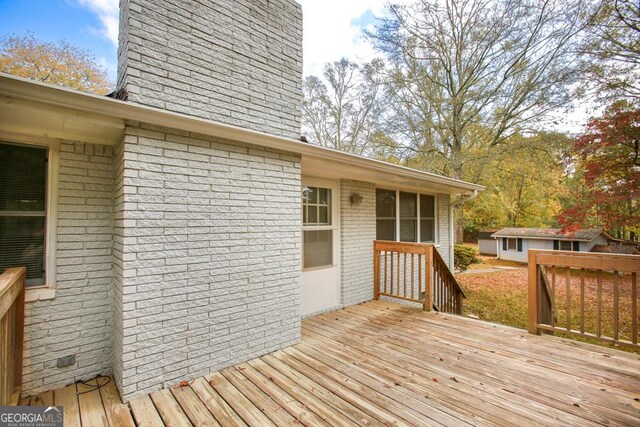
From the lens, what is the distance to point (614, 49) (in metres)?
8.20

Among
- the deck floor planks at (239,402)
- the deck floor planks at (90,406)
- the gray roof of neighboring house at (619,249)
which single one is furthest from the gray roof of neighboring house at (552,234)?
the deck floor planks at (90,406)

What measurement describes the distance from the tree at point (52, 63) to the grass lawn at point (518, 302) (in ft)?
60.0

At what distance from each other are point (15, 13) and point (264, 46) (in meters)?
15.4

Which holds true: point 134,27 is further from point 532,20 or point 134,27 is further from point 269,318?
point 532,20

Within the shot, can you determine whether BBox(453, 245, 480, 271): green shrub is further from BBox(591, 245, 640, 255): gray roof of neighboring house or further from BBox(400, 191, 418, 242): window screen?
BBox(591, 245, 640, 255): gray roof of neighboring house

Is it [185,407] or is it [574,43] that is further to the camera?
[574,43]

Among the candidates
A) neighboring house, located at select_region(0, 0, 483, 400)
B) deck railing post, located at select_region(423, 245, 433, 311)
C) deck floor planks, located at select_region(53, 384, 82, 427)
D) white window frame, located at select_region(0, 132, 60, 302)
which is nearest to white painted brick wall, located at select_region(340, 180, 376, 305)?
deck railing post, located at select_region(423, 245, 433, 311)

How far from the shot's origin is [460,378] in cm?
271

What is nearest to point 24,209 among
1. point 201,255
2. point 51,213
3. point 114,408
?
point 51,213

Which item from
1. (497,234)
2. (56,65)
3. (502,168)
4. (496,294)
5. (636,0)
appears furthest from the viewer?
(497,234)

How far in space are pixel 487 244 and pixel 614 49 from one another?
15.8m

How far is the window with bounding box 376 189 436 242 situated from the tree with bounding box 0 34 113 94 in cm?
1496

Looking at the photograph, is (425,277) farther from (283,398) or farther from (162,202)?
(162,202)

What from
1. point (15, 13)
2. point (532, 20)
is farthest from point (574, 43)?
point (15, 13)
